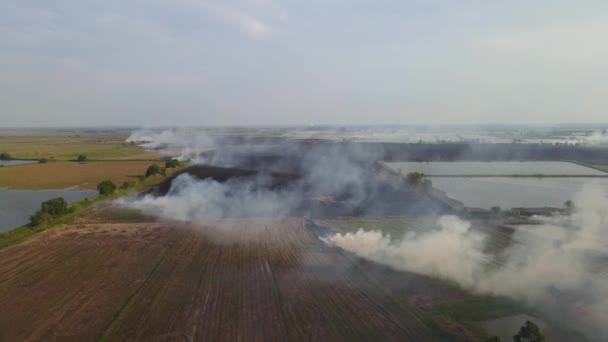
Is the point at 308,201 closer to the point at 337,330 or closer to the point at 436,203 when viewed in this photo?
the point at 436,203

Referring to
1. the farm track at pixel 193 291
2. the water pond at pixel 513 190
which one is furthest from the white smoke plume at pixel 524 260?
the water pond at pixel 513 190

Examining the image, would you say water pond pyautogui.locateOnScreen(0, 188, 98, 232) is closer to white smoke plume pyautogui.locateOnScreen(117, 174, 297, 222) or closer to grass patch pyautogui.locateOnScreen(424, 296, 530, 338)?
white smoke plume pyautogui.locateOnScreen(117, 174, 297, 222)

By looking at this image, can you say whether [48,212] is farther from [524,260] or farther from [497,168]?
[497,168]

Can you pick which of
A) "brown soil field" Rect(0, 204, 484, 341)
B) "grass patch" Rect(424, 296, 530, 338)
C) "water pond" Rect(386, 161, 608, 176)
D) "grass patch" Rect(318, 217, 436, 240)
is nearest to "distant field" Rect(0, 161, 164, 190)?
Answer: "brown soil field" Rect(0, 204, 484, 341)

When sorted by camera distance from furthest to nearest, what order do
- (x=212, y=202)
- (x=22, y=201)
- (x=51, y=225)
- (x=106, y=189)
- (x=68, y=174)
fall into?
(x=68, y=174), (x=106, y=189), (x=22, y=201), (x=212, y=202), (x=51, y=225)

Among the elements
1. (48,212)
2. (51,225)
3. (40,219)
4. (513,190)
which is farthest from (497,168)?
(40,219)

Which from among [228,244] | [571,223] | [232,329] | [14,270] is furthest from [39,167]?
[571,223]
